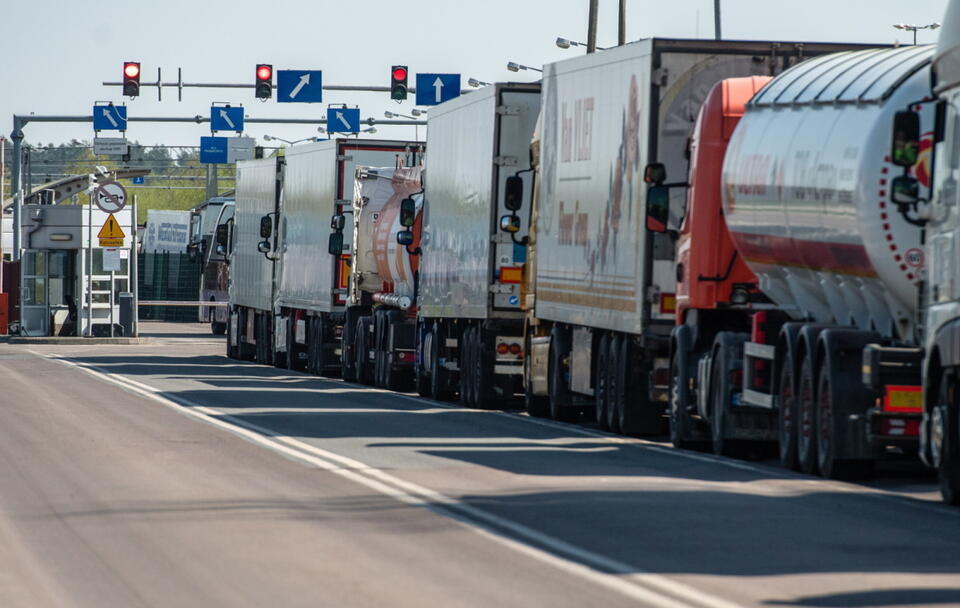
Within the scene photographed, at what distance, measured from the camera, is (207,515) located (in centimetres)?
1398

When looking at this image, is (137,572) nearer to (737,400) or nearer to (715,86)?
(737,400)

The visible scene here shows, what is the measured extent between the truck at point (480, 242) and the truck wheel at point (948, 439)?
1306 cm

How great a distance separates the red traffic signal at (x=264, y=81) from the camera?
50281 millimetres

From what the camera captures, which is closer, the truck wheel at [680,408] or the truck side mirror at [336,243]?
the truck wheel at [680,408]

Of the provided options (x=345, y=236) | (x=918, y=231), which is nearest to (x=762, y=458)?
(x=918, y=231)

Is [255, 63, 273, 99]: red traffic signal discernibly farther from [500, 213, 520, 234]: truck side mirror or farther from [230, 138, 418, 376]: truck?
[500, 213, 520, 234]: truck side mirror

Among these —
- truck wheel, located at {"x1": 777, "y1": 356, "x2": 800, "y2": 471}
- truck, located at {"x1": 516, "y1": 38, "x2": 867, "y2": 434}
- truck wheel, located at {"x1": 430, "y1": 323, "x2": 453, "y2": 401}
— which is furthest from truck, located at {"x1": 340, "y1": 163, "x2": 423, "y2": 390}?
truck wheel, located at {"x1": 777, "y1": 356, "x2": 800, "y2": 471}

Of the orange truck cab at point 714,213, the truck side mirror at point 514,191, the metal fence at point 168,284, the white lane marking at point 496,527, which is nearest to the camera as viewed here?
the white lane marking at point 496,527

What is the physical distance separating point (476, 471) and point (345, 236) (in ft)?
66.7

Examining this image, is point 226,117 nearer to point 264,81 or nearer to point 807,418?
point 264,81

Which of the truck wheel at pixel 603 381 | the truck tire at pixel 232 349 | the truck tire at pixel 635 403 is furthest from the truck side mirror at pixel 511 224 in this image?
the truck tire at pixel 232 349

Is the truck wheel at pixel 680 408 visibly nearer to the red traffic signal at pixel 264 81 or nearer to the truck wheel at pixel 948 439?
the truck wheel at pixel 948 439

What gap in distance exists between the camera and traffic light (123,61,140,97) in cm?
4809

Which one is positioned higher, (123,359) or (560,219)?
(560,219)
